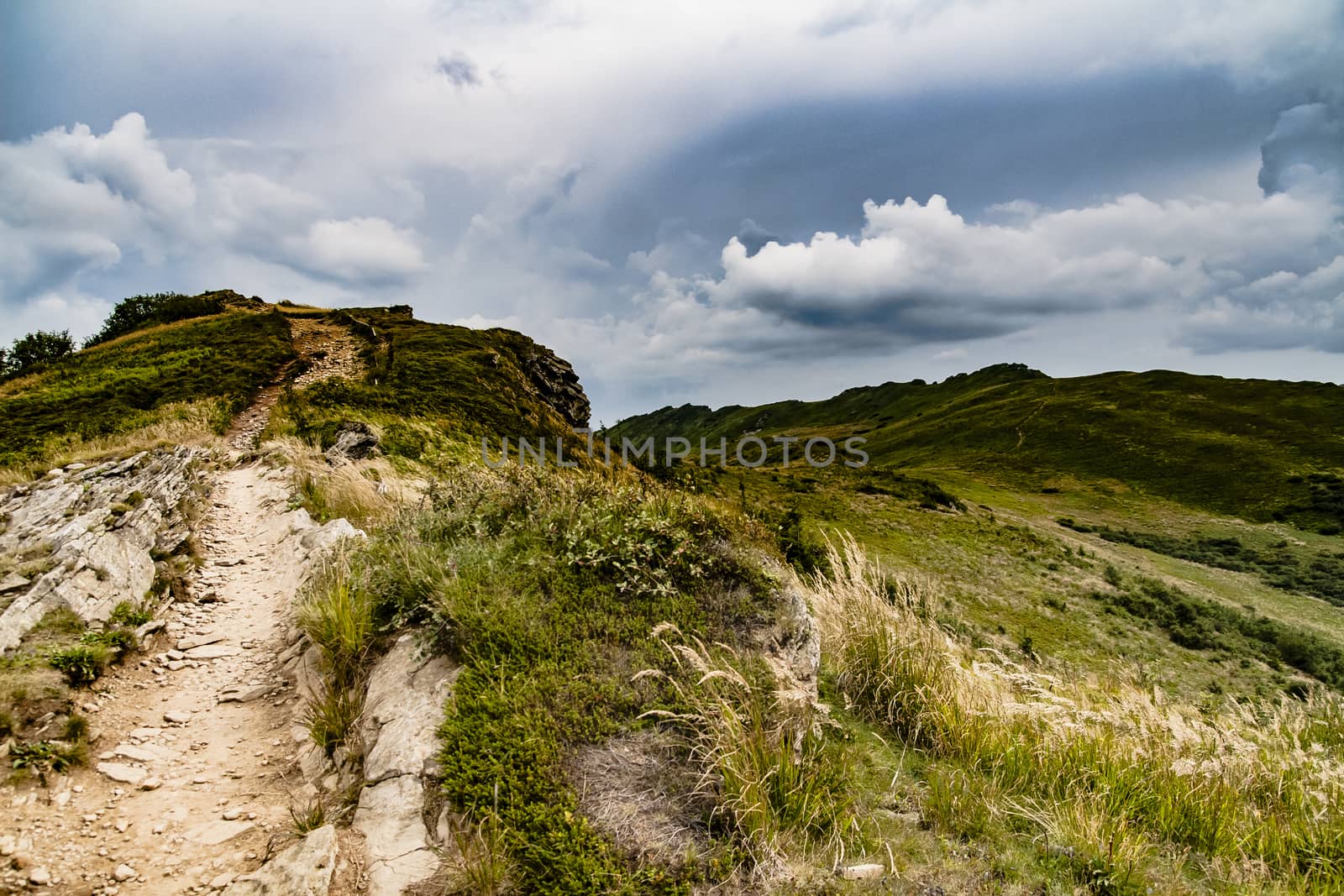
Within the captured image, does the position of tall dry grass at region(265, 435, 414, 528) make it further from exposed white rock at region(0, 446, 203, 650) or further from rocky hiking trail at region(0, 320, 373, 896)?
exposed white rock at region(0, 446, 203, 650)

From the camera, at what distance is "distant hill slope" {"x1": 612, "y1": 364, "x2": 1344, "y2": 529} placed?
255 ft

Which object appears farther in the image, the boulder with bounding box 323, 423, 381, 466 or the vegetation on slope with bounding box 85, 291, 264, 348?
the vegetation on slope with bounding box 85, 291, 264, 348

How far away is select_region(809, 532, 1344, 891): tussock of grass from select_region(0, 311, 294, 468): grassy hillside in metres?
22.0

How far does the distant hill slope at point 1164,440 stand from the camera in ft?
255

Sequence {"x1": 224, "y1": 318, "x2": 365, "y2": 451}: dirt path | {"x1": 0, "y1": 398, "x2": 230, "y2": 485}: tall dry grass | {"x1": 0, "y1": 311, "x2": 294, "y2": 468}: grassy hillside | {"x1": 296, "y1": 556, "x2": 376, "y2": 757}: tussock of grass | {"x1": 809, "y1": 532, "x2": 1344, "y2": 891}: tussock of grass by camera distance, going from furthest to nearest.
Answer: {"x1": 224, "y1": 318, "x2": 365, "y2": 451}: dirt path < {"x1": 0, "y1": 311, "x2": 294, "y2": 468}: grassy hillside < {"x1": 0, "y1": 398, "x2": 230, "y2": 485}: tall dry grass < {"x1": 296, "y1": 556, "x2": 376, "y2": 757}: tussock of grass < {"x1": 809, "y1": 532, "x2": 1344, "y2": 891}: tussock of grass

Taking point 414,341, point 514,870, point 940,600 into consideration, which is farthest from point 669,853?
point 414,341

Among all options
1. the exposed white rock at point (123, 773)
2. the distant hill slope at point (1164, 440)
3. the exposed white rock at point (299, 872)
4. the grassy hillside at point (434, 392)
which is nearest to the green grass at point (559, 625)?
the exposed white rock at point (299, 872)

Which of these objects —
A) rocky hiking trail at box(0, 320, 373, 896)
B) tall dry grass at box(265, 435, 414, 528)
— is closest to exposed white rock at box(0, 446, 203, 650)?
rocky hiking trail at box(0, 320, 373, 896)

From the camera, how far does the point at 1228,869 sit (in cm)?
380

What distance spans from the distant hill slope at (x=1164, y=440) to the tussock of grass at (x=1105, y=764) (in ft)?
315

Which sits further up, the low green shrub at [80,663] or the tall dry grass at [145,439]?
the tall dry grass at [145,439]

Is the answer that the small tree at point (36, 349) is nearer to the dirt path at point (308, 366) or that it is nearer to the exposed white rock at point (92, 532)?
the dirt path at point (308, 366)

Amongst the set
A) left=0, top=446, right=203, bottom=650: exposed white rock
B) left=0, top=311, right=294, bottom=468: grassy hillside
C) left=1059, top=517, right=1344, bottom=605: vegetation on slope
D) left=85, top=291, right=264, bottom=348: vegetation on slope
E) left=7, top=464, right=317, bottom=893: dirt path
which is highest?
left=85, top=291, right=264, bottom=348: vegetation on slope

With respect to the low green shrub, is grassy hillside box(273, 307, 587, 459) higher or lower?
higher
